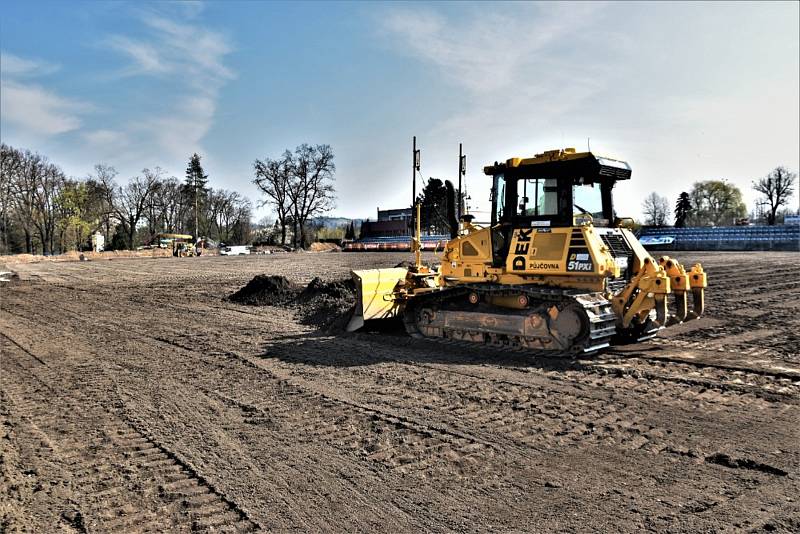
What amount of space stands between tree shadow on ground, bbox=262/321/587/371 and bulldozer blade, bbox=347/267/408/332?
0.33 meters

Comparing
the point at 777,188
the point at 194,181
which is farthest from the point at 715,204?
the point at 194,181

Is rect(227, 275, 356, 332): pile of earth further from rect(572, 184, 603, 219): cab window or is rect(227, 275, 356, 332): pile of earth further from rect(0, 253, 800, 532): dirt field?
rect(572, 184, 603, 219): cab window

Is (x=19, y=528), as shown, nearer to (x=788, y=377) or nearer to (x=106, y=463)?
(x=106, y=463)

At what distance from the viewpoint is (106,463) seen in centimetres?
457

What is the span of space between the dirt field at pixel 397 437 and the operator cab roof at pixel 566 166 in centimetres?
267

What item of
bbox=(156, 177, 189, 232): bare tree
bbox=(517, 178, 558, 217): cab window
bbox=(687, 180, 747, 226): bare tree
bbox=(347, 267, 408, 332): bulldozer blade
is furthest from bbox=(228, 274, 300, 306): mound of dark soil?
bbox=(687, 180, 747, 226): bare tree

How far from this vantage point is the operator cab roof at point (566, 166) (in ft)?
27.1

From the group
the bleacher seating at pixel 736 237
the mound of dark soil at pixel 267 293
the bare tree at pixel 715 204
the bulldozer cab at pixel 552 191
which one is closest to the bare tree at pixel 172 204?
the bleacher seating at pixel 736 237

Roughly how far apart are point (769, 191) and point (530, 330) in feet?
228

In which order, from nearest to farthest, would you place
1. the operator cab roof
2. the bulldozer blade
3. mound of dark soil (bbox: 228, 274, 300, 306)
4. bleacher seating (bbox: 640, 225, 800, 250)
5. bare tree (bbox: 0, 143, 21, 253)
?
1. the operator cab roof
2. the bulldozer blade
3. mound of dark soil (bbox: 228, 274, 300, 306)
4. bleacher seating (bbox: 640, 225, 800, 250)
5. bare tree (bbox: 0, 143, 21, 253)

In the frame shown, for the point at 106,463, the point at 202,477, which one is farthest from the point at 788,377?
the point at 106,463

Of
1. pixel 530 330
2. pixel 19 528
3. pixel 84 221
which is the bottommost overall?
pixel 19 528

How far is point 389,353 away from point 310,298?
21.1 feet

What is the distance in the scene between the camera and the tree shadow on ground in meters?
7.91
